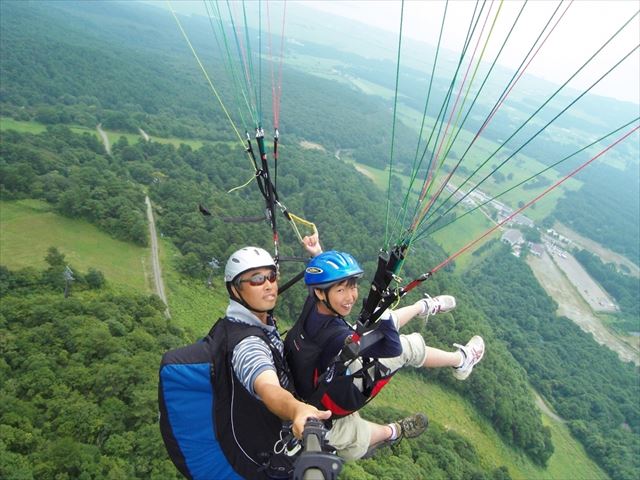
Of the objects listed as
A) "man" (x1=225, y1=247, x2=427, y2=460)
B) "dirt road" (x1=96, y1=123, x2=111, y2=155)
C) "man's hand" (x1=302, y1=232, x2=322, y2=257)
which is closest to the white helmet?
"man" (x1=225, y1=247, x2=427, y2=460)

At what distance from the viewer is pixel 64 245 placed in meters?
33.6

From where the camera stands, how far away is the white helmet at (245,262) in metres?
4.12

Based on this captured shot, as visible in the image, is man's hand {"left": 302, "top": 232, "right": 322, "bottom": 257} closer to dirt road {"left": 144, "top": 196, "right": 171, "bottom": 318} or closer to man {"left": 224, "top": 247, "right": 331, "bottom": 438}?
man {"left": 224, "top": 247, "right": 331, "bottom": 438}

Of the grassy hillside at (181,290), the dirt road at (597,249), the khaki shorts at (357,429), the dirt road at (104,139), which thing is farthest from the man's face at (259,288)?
the dirt road at (597,249)

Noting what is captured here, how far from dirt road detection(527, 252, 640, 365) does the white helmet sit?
7153 centimetres

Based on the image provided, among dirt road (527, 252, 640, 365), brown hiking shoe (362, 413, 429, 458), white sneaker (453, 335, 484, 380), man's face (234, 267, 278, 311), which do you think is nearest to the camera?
man's face (234, 267, 278, 311)

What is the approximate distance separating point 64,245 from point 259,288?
3519 centimetres

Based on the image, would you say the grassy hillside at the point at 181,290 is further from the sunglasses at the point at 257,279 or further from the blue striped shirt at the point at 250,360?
the blue striped shirt at the point at 250,360

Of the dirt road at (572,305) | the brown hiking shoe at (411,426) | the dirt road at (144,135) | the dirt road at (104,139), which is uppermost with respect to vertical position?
the brown hiking shoe at (411,426)

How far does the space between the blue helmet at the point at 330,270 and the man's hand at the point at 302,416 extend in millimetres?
1870

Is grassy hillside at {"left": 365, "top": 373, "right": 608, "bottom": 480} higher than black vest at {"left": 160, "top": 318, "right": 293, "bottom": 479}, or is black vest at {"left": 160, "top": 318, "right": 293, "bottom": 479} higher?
black vest at {"left": 160, "top": 318, "right": 293, "bottom": 479}

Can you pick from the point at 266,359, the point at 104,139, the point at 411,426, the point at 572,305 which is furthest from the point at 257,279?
the point at 572,305

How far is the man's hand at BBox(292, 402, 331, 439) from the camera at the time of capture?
235 centimetres

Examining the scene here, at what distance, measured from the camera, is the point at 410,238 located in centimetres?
419
